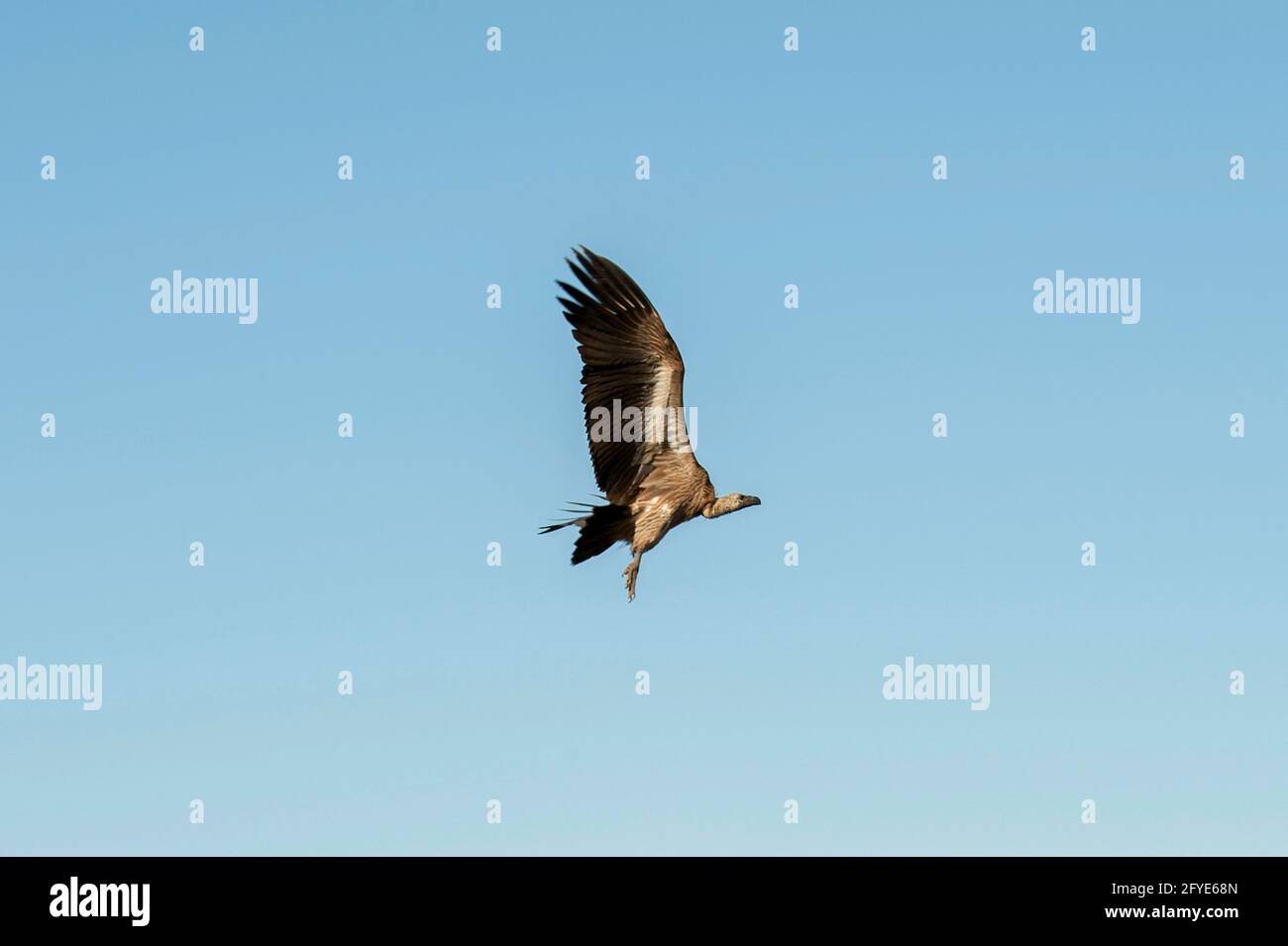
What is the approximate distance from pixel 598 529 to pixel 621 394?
197cm

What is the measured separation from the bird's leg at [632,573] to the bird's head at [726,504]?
1380 millimetres

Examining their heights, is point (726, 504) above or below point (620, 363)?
below

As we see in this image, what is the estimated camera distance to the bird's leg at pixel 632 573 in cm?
2602

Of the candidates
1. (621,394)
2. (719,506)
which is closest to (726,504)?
(719,506)

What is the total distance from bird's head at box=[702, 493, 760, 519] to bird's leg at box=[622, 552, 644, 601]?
4.53 ft

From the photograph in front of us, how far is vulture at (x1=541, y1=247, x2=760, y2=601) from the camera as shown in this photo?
2684 centimetres

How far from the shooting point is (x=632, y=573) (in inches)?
1038

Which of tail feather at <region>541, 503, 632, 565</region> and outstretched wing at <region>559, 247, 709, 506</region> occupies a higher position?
outstretched wing at <region>559, 247, 709, 506</region>

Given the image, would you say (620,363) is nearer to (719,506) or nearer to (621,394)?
(621,394)
